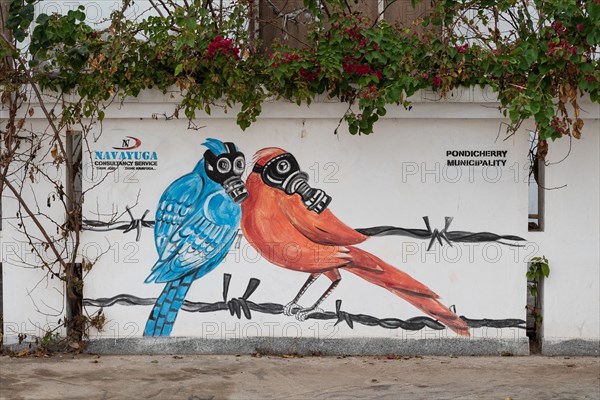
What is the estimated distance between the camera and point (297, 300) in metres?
9.39

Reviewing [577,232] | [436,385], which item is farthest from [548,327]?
[436,385]

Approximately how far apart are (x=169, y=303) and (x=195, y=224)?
31.7 inches

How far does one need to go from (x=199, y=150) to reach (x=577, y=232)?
370 cm

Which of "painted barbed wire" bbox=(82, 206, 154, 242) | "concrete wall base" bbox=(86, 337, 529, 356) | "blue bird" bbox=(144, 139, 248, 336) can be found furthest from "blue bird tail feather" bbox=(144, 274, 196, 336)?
"painted barbed wire" bbox=(82, 206, 154, 242)

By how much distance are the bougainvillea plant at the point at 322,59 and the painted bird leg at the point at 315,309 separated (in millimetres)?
1506

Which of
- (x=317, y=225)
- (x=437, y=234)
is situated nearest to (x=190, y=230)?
(x=317, y=225)

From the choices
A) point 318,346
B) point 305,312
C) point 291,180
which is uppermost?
point 291,180

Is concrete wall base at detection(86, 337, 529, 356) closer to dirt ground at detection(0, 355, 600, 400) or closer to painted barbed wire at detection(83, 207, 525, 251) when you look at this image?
dirt ground at detection(0, 355, 600, 400)

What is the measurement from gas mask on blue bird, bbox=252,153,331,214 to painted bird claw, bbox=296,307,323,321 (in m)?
0.94

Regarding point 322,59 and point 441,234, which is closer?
point 322,59

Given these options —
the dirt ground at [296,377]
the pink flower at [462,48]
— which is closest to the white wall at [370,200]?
the dirt ground at [296,377]

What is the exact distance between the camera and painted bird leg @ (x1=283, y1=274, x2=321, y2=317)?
9375 mm

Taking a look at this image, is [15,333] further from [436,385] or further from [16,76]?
[436,385]

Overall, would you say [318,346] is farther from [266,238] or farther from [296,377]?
[266,238]
